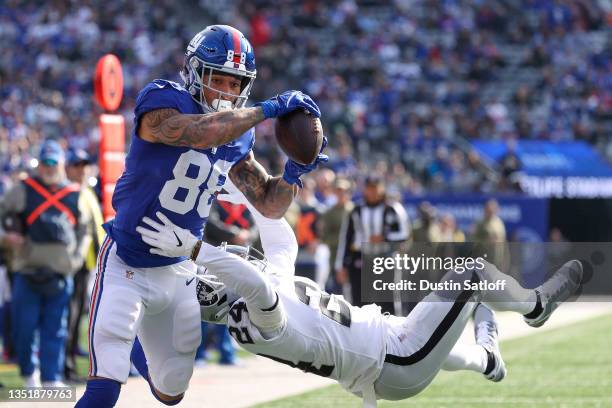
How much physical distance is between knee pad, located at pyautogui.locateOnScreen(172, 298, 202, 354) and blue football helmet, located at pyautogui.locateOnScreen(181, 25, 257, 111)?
→ 0.93 metres

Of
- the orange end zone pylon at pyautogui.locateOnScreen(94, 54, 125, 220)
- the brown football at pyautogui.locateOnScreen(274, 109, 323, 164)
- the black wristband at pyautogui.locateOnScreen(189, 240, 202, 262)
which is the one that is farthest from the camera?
the orange end zone pylon at pyautogui.locateOnScreen(94, 54, 125, 220)

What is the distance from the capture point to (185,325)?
5375 millimetres

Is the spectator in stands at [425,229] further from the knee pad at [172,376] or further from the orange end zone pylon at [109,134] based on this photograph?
the knee pad at [172,376]

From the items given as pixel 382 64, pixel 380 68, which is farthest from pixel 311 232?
pixel 382 64

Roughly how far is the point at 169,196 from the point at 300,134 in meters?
0.65

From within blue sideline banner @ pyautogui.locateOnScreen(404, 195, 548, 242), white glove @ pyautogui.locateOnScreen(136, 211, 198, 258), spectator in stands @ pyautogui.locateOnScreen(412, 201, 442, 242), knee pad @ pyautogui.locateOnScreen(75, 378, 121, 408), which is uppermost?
white glove @ pyautogui.locateOnScreen(136, 211, 198, 258)

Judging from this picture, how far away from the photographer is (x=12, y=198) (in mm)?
8867

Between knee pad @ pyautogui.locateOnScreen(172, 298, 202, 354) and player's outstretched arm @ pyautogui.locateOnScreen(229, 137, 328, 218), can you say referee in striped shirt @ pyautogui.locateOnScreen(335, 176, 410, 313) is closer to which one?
player's outstretched arm @ pyautogui.locateOnScreen(229, 137, 328, 218)

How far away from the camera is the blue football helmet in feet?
17.4

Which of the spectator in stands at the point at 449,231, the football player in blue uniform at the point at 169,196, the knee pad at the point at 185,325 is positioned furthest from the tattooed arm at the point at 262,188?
the spectator in stands at the point at 449,231

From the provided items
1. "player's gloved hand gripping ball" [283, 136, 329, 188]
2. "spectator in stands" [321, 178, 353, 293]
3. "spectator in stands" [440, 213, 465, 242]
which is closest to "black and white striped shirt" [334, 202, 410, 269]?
"spectator in stands" [321, 178, 353, 293]

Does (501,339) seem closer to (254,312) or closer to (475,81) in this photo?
(254,312)

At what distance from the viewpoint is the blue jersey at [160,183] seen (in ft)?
17.0

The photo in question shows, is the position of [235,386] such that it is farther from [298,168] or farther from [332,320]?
[332,320]
